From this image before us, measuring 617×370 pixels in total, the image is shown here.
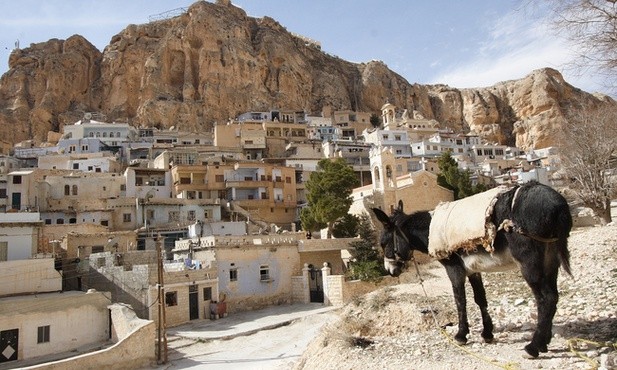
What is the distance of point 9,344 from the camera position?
17.6 metres

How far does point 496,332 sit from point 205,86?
2927 inches

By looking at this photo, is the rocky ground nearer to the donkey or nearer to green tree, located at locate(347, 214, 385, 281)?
the donkey

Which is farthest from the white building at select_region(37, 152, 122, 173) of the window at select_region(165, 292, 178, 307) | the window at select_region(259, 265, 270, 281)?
the window at select_region(165, 292, 178, 307)

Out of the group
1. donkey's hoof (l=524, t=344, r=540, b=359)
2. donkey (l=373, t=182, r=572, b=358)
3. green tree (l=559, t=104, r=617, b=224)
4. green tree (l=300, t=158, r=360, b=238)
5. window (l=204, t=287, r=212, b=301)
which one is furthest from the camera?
green tree (l=300, t=158, r=360, b=238)

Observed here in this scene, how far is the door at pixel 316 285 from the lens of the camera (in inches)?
1060

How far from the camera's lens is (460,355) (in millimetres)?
6602

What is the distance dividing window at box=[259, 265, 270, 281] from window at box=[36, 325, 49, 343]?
1148cm

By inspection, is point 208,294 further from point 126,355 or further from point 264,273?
point 126,355

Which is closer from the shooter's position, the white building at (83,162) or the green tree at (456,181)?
the green tree at (456,181)

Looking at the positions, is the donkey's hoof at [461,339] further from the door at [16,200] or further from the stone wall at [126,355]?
the door at [16,200]

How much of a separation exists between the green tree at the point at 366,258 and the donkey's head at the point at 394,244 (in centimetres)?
1819

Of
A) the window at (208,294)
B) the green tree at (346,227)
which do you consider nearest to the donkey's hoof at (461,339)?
the window at (208,294)

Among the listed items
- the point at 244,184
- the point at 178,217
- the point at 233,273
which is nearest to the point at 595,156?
the point at 233,273

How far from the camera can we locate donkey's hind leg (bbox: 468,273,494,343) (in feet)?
22.7
